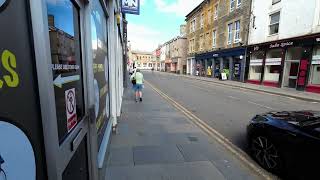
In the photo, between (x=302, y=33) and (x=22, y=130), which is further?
(x=302, y=33)

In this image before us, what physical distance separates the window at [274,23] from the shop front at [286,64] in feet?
4.05

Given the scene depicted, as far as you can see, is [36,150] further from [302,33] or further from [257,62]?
[257,62]

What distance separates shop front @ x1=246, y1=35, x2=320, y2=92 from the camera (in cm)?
1547

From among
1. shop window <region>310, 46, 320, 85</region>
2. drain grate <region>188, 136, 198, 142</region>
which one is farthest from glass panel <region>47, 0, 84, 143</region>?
shop window <region>310, 46, 320, 85</region>

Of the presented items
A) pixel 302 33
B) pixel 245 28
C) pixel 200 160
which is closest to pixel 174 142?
pixel 200 160

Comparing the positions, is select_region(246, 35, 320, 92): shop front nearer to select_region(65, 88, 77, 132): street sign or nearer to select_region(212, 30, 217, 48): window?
select_region(212, 30, 217, 48): window

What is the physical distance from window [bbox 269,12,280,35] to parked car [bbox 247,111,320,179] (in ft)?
58.3

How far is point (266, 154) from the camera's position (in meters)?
4.06

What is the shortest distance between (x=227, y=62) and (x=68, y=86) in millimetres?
28178

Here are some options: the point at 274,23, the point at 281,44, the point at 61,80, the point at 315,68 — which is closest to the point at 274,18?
the point at 274,23

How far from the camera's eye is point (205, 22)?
35.2 meters

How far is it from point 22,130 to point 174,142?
14.7 ft

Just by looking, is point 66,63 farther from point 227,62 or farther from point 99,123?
point 227,62

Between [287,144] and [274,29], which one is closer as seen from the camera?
[287,144]
